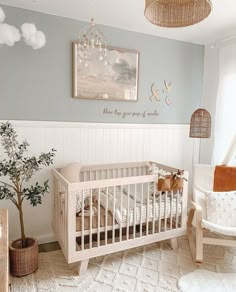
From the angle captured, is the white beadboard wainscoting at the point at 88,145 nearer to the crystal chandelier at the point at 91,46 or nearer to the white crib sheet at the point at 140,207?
the white crib sheet at the point at 140,207

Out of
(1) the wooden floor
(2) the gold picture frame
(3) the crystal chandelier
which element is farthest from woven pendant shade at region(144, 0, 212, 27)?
(1) the wooden floor

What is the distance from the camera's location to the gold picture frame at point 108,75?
2643mm

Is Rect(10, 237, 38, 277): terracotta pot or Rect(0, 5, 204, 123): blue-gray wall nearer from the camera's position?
Rect(10, 237, 38, 277): terracotta pot

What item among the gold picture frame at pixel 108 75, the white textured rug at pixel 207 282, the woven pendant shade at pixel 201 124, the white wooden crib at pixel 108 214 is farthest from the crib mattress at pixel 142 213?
the gold picture frame at pixel 108 75

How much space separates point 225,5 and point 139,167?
190 centimetres

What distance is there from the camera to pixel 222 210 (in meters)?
2.42

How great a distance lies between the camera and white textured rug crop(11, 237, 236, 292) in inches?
77.0

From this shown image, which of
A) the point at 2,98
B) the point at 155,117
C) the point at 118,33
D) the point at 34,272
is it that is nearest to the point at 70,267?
the point at 34,272

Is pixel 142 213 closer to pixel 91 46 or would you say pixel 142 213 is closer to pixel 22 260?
pixel 22 260

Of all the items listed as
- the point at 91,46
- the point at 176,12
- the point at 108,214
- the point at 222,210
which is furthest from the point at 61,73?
the point at 222,210

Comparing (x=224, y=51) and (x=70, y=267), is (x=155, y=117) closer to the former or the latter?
(x=224, y=51)

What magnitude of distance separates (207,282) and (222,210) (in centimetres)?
70

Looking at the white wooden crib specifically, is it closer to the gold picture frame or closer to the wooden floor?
the wooden floor

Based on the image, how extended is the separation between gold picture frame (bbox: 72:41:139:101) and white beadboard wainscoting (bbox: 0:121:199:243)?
35cm
